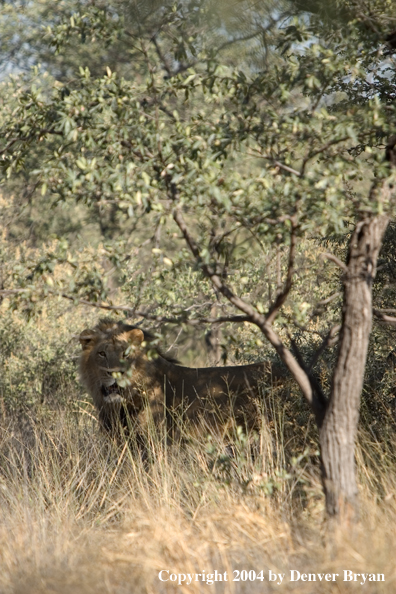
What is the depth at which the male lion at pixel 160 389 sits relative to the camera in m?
6.07

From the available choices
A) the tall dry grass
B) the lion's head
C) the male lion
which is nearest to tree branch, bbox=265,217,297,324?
the tall dry grass

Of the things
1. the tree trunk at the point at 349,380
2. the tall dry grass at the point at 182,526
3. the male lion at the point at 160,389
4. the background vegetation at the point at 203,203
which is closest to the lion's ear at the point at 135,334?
the male lion at the point at 160,389

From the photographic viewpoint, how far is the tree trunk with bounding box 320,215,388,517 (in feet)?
12.0

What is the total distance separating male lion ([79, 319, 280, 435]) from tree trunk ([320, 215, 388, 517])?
220 centimetres

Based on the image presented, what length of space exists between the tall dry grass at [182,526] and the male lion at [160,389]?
0.47 meters

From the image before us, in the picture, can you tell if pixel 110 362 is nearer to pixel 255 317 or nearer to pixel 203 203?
pixel 255 317

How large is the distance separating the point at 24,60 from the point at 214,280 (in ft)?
25.4

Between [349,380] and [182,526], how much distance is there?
154cm

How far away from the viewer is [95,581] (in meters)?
3.27

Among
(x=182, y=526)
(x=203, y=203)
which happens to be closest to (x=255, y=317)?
(x=203, y=203)

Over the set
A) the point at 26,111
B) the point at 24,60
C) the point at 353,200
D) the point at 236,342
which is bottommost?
the point at 236,342

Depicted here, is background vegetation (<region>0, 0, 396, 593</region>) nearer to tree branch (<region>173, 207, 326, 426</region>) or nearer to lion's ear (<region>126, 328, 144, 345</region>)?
tree branch (<region>173, 207, 326, 426</region>)

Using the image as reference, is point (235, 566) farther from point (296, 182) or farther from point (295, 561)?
point (296, 182)

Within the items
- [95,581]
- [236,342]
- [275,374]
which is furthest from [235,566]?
[275,374]
